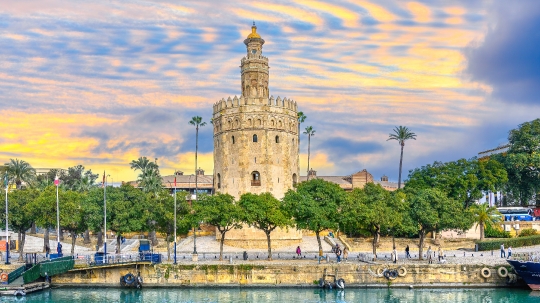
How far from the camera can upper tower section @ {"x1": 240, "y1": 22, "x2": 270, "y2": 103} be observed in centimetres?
7306

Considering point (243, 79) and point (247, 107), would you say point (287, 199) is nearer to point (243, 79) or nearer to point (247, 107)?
point (247, 107)

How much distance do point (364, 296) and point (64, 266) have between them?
80.5 feet

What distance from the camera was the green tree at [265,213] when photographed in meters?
55.3

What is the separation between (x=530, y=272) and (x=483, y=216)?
18715 mm

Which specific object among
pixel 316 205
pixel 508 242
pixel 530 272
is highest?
pixel 316 205

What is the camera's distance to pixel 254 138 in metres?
70.4

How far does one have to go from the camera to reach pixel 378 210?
54469mm

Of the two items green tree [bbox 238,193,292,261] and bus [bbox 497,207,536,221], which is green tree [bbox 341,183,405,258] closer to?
green tree [bbox 238,193,292,261]

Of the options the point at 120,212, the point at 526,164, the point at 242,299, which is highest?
the point at 526,164

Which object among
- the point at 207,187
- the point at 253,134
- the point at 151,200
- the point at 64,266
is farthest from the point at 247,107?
the point at 207,187

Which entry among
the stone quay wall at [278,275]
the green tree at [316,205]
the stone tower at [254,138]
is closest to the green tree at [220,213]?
the stone quay wall at [278,275]

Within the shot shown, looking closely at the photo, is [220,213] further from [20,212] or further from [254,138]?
[20,212]

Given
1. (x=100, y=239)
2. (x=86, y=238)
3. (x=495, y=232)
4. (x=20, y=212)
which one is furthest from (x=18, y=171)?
(x=495, y=232)

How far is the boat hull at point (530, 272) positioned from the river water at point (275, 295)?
0.77m
